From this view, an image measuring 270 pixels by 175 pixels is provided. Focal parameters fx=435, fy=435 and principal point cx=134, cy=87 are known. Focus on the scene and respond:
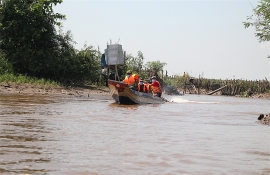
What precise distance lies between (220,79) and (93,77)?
1722 centimetres

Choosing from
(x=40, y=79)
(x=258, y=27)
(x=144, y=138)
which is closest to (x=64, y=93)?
(x=40, y=79)

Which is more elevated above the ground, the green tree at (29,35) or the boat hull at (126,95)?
the green tree at (29,35)

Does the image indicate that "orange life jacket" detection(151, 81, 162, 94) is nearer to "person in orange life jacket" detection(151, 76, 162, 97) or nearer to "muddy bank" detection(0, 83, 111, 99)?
"person in orange life jacket" detection(151, 76, 162, 97)

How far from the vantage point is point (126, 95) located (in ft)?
58.9

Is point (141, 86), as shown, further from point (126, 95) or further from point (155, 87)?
point (155, 87)

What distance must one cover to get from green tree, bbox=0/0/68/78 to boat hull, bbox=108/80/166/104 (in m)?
8.23

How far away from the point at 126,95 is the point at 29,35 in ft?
32.1

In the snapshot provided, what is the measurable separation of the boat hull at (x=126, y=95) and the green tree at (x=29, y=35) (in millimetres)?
8234

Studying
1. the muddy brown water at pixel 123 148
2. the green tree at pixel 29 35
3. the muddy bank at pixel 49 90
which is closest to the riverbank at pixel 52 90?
the muddy bank at pixel 49 90

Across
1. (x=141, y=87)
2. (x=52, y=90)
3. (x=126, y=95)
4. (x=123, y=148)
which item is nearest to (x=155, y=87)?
(x=141, y=87)

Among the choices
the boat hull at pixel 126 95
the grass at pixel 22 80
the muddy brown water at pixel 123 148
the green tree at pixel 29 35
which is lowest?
the muddy brown water at pixel 123 148

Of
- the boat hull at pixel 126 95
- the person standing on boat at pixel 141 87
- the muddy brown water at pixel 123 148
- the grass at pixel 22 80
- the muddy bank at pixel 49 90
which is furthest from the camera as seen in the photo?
the grass at pixel 22 80

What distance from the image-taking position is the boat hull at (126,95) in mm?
17484

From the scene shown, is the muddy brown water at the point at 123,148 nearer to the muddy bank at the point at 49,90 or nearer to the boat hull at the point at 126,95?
the boat hull at the point at 126,95
